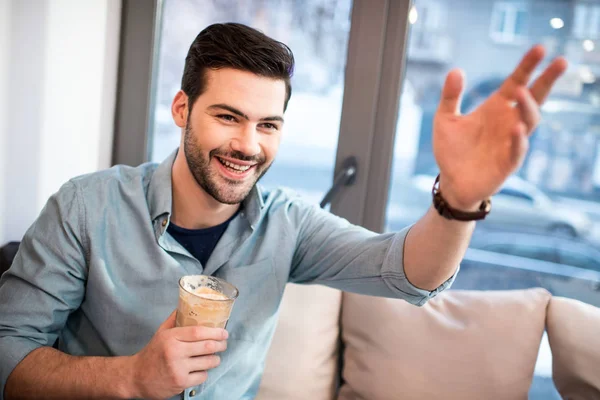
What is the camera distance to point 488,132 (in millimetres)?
1117

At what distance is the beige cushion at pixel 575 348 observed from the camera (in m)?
1.79

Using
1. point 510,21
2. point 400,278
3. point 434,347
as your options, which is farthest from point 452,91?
point 510,21

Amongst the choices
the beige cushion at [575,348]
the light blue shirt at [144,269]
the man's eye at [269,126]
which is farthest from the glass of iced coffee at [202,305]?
the beige cushion at [575,348]

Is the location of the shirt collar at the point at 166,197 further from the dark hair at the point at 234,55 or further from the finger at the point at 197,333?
the finger at the point at 197,333

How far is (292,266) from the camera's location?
70.2 inches

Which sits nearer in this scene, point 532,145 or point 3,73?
point 3,73

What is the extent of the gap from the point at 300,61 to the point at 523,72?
154 cm

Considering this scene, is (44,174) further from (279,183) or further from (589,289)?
(589,289)

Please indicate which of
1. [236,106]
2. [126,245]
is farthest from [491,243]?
[126,245]

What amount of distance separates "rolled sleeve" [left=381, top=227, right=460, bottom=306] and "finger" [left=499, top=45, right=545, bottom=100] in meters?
0.43

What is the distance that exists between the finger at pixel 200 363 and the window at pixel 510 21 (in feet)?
5.70

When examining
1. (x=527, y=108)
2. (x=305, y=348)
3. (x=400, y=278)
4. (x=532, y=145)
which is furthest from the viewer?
(x=532, y=145)

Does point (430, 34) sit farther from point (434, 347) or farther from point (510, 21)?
point (434, 347)

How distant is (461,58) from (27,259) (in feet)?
5.75
